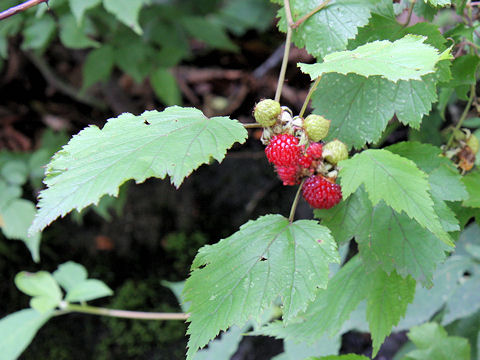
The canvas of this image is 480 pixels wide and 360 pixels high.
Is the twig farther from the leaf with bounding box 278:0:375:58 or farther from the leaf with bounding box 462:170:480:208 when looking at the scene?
the leaf with bounding box 462:170:480:208

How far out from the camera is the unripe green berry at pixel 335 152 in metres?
0.59

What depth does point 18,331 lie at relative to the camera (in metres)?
1.19

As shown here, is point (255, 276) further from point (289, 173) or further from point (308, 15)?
point (308, 15)

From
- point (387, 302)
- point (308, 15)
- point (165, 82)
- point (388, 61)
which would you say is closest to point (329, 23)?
point (308, 15)

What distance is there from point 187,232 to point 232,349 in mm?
936

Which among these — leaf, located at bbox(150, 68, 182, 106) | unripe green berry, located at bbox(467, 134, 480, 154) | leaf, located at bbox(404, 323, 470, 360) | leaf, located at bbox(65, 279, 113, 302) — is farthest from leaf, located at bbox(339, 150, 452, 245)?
leaf, located at bbox(150, 68, 182, 106)

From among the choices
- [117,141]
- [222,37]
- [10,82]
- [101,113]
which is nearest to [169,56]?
[222,37]

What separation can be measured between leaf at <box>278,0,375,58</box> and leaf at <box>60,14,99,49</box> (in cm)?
96

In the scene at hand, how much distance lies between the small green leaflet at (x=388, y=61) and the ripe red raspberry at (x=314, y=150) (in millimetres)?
108

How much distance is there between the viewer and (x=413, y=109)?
0.63 meters

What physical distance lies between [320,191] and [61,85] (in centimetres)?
200

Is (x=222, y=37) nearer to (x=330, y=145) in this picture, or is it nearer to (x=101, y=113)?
(x=101, y=113)

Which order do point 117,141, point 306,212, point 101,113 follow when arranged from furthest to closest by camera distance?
1. point 101,113
2. point 306,212
3. point 117,141

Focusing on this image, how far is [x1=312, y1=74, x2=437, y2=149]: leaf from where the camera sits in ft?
2.06
